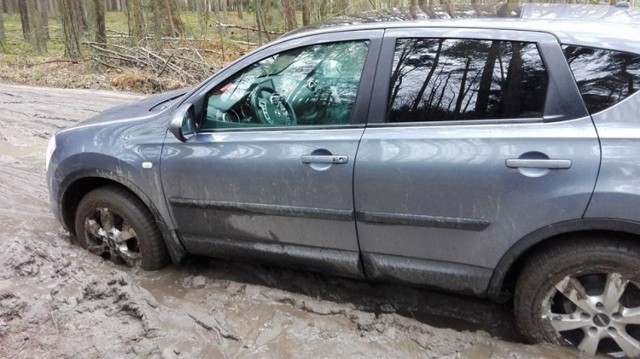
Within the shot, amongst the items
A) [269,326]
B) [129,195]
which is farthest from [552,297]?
[129,195]

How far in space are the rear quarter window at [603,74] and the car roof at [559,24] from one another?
1.5 inches

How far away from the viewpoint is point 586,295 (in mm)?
2432

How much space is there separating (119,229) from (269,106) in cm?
148

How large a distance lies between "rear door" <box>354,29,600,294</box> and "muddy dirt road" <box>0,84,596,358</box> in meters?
0.34

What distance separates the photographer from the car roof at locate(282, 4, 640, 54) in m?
2.39

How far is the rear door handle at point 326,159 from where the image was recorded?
2.69 meters

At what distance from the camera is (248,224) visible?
10.3 feet

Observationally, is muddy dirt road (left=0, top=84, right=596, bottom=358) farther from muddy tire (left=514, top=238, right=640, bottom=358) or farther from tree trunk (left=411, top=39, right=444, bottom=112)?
tree trunk (left=411, top=39, right=444, bottom=112)

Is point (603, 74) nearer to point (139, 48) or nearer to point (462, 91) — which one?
point (462, 91)

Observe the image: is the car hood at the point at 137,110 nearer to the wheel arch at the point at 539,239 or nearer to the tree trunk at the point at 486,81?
the tree trunk at the point at 486,81

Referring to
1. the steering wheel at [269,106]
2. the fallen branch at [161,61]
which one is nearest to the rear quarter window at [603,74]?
the steering wheel at [269,106]

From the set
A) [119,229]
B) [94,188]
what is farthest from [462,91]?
[94,188]

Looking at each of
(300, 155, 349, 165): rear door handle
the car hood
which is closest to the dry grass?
the car hood

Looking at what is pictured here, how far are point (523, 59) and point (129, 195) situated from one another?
2.63 meters
